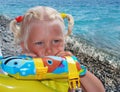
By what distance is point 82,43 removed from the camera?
3.88 meters

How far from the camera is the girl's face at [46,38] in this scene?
3.31 ft

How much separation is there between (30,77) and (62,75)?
92mm

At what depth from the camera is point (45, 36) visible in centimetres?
101

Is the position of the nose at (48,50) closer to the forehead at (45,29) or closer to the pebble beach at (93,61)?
the forehead at (45,29)

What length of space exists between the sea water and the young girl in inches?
107

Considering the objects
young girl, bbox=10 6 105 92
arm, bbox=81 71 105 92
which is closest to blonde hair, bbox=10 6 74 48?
young girl, bbox=10 6 105 92

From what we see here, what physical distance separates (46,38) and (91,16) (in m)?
3.59

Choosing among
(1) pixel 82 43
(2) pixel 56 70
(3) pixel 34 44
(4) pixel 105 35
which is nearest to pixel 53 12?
(3) pixel 34 44

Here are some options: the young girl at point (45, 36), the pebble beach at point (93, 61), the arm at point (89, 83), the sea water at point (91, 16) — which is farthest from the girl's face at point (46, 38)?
the sea water at point (91, 16)

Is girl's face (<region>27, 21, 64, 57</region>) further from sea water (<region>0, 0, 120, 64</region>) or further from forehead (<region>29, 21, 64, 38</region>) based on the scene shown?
sea water (<region>0, 0, 120, 64</region>)

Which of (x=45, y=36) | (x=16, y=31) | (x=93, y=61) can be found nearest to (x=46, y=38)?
(x=45, y=36)

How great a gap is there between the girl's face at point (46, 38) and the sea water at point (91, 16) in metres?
2.74

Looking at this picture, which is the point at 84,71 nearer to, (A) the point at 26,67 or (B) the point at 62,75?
(B) the point at 62,75

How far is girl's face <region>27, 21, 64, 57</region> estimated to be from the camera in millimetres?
1010
